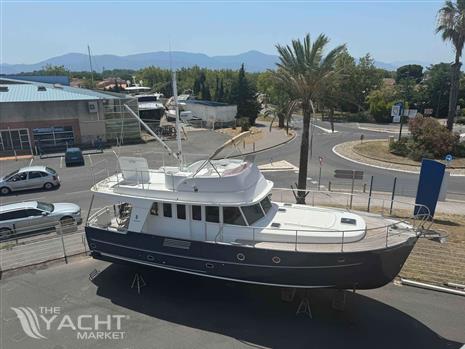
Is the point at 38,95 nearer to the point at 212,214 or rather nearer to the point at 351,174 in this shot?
the point at 351,174

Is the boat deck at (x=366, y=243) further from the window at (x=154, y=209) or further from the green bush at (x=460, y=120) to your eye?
the green bush at (x=460, y=120)

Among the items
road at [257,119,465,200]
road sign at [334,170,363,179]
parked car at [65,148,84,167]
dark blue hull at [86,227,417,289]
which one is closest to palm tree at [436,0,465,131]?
road at [257,119,465,200]

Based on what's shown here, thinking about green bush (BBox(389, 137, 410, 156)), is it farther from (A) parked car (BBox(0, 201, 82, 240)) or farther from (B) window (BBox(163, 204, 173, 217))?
(A) parked car (BBox(0, 201, 82, 240))

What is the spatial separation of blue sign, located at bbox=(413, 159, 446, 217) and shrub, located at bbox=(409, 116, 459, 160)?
16.9 meters

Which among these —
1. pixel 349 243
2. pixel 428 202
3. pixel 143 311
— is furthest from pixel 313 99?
pixel 143 311

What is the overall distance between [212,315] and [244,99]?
4564 centimetres

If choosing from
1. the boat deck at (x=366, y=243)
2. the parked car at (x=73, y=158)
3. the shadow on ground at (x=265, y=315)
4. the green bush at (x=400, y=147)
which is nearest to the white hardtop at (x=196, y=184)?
the boat deck at (x=366, y=243)

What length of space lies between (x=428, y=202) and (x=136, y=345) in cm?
1403

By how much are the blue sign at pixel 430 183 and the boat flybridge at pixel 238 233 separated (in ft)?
18.8

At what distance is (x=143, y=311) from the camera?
1135 cm

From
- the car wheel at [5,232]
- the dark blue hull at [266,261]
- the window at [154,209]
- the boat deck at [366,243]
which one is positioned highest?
the window at [154,209]

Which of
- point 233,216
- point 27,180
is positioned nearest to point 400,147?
point 233,216

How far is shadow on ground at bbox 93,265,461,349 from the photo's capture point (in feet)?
32.6

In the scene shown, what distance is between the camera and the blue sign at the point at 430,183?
1620 cm
